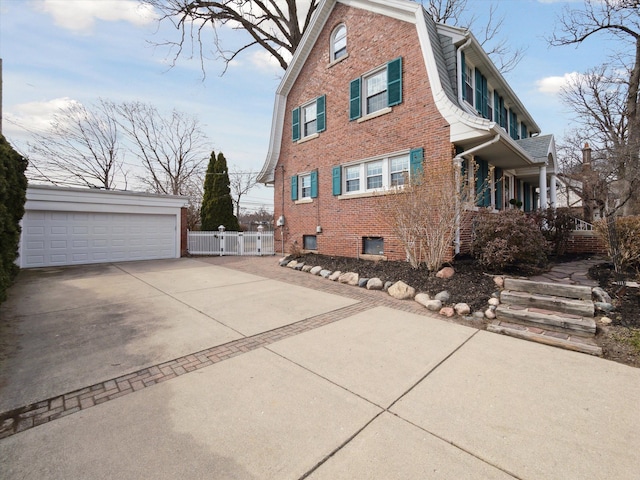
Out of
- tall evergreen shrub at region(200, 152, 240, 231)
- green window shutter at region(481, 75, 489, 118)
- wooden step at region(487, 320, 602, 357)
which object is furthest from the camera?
tall evergreen shrub at region(200, 152, 240, 231)

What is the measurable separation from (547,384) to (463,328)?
4.73 feet

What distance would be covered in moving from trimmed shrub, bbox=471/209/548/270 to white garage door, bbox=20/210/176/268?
12219mm

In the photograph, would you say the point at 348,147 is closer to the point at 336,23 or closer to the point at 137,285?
the point at 336,23

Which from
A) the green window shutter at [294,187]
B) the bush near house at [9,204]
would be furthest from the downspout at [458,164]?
the bush near house at [9,204]

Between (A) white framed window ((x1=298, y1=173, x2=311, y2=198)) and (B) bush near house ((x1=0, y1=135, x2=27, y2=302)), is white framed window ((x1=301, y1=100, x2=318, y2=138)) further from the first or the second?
(B) bush near house ((x1=0, y1=135, x2=27, y2=302))

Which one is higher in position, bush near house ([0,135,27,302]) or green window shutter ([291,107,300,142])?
green window shutter ([291,107,300,142])

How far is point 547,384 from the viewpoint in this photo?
8.55 feet

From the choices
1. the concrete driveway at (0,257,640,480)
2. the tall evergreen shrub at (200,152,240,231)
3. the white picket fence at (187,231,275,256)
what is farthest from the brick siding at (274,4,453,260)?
the tall evergreen shrub at (200,152,240,231)

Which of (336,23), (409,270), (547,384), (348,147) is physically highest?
(336,23)

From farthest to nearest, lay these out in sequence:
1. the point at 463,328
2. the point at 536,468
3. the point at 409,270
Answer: the point at 409,270
the point at 463,328
the point at 536,468

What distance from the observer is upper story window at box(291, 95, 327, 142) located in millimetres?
10438

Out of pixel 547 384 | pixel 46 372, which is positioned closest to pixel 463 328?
pixel 547 384

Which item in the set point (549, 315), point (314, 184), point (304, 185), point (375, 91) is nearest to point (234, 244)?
point (304, 185)

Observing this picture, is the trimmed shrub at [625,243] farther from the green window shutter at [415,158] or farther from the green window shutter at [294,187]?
the green window shutter at [294,187]
